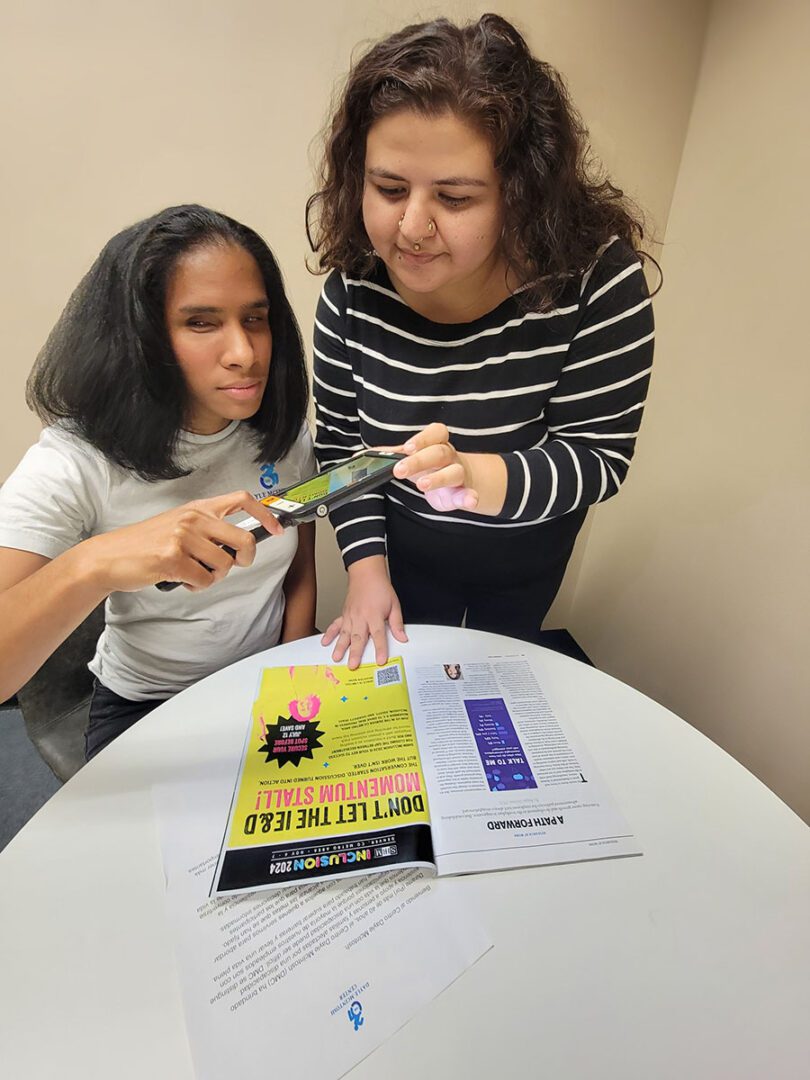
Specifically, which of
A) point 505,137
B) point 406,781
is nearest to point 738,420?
point 505,137

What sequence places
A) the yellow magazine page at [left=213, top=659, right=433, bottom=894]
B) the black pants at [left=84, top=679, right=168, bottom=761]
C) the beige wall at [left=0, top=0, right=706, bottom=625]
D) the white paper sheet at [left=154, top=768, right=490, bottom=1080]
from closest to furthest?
the white paper sheet at [left=154, top=768, right=490, bottom=1080], the yellow magazine page at [left=213, top=659, right=433, bottom=894], the black pants at [left=84, top=679, right=168, bottom=761], the beige wall at [left=0, top=0, right=706, bottom=625]

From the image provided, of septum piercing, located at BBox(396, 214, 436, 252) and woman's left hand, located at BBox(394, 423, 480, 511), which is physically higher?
septum piercing, located at BBox(396, 214, 436, 252)

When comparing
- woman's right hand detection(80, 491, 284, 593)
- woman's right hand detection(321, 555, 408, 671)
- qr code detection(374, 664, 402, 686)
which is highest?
woman's right hand detection(80, 491, 284, 593)

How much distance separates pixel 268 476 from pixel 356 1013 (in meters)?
0.72

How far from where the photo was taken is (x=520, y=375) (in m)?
0.87

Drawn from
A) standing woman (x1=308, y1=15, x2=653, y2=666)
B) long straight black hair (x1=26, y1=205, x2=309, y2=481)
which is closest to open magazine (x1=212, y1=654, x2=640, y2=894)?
standing woman (x1=308, y1=15, x2=653, y2=666)

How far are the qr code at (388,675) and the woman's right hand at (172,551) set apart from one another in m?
0.28

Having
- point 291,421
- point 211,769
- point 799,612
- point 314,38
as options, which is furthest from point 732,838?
point 314,38

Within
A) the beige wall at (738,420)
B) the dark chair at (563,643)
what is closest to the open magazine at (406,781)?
the beige wall at (738,420)

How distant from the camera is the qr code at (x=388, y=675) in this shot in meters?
0.84

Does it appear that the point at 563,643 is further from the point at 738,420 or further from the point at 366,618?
the point at 366,618

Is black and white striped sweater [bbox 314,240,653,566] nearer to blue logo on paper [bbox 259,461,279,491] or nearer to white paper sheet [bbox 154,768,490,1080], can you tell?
blue logo on paper [bbox 259,461,279,491]

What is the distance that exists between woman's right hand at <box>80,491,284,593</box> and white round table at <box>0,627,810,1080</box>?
0.22 metres

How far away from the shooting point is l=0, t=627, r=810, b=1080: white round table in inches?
18.2
